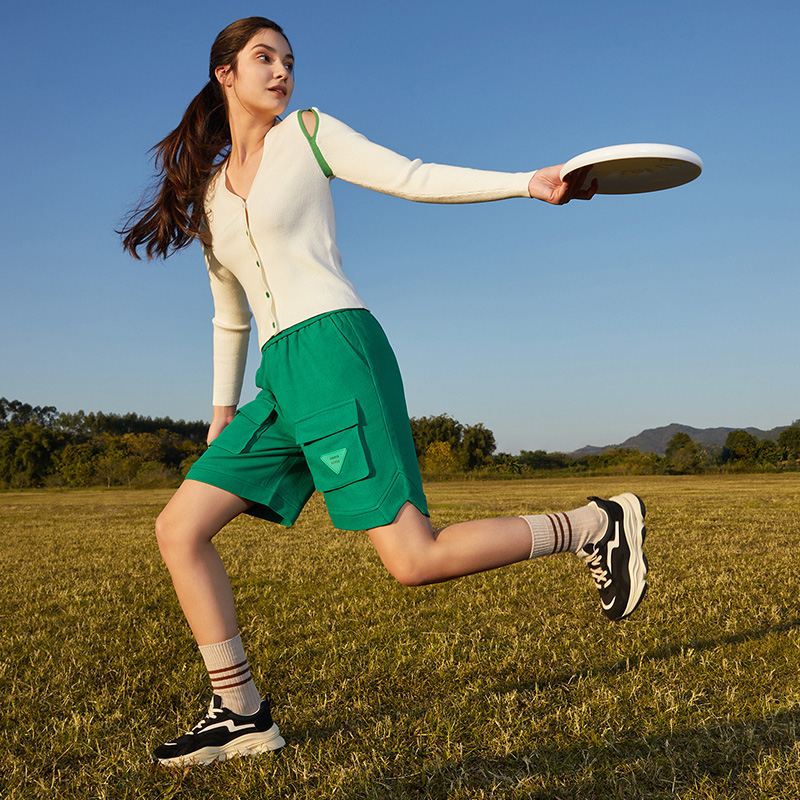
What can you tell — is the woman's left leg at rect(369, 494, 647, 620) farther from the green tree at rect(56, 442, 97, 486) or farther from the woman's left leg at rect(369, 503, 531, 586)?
the green tree at rect(56, 442, 97, 486)

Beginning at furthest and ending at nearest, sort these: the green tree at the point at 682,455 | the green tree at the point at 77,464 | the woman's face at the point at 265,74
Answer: the green tree at the point at 77,464
the green tree at the point at 682,455
the woman's face at the point at 265,74

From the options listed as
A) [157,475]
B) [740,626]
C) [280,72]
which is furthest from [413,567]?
[157,475]

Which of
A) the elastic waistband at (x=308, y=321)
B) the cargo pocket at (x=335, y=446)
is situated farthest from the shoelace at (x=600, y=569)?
the elastic waistband at (x=308, y=321)

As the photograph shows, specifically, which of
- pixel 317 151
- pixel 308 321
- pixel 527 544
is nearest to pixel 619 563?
pixel 527 544

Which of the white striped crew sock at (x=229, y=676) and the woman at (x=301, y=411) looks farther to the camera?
the white striped crew sock at (x=229, y=676)

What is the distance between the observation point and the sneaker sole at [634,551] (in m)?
2.26

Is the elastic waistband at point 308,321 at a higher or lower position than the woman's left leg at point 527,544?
higher

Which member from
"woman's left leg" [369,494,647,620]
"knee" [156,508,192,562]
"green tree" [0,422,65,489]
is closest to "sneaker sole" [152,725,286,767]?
"knee" [156,508,192,562]

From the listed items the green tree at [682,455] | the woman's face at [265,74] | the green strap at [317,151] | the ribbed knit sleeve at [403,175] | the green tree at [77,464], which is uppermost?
the green tree at [77,464]

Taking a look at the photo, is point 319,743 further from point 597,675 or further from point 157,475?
point 157,475

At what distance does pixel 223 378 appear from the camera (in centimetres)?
283

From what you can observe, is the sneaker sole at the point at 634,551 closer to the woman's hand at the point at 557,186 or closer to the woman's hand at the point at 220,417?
the woman's hand at the point at 557,186

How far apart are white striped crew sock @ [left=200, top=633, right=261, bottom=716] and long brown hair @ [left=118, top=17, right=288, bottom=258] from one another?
4.60 ft

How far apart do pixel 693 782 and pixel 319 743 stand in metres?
1.14
